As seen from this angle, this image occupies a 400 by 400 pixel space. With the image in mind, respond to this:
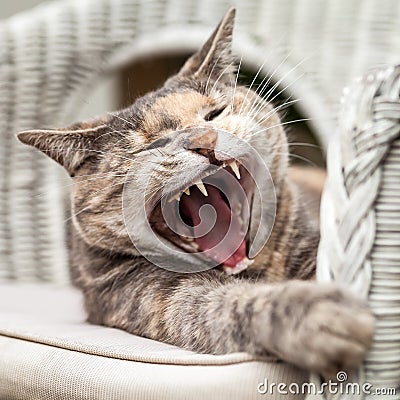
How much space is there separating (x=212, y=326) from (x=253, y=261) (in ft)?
0.66

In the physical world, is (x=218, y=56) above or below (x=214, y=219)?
above

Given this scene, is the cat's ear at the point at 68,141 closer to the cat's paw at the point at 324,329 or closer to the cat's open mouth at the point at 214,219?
the cat's open mouth at the point at 214,219

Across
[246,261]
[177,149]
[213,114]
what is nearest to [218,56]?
[213,114]

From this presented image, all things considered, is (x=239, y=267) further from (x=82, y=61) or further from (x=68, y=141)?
(x=82, y=61)

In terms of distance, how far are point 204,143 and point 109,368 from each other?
35 centimetres

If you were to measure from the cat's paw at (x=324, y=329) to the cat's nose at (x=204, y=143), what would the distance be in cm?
32

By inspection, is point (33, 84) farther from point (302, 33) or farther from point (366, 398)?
point (366, 398)

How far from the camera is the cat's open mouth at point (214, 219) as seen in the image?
3.22ft

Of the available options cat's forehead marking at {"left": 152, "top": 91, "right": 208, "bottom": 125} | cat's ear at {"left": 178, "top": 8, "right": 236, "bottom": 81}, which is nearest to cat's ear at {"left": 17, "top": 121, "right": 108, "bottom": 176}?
cat's forehead marking at {"left": 152, "top": 91, "right": 208, "bottom": 125}

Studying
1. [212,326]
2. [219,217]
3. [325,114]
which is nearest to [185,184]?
[219,217]

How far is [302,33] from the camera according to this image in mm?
1610

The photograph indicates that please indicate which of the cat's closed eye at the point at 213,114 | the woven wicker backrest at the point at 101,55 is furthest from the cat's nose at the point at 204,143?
Answer: the woven wicker backrest at the point at 101,55

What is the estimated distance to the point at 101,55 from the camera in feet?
5.45

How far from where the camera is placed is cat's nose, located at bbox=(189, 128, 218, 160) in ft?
3.12
